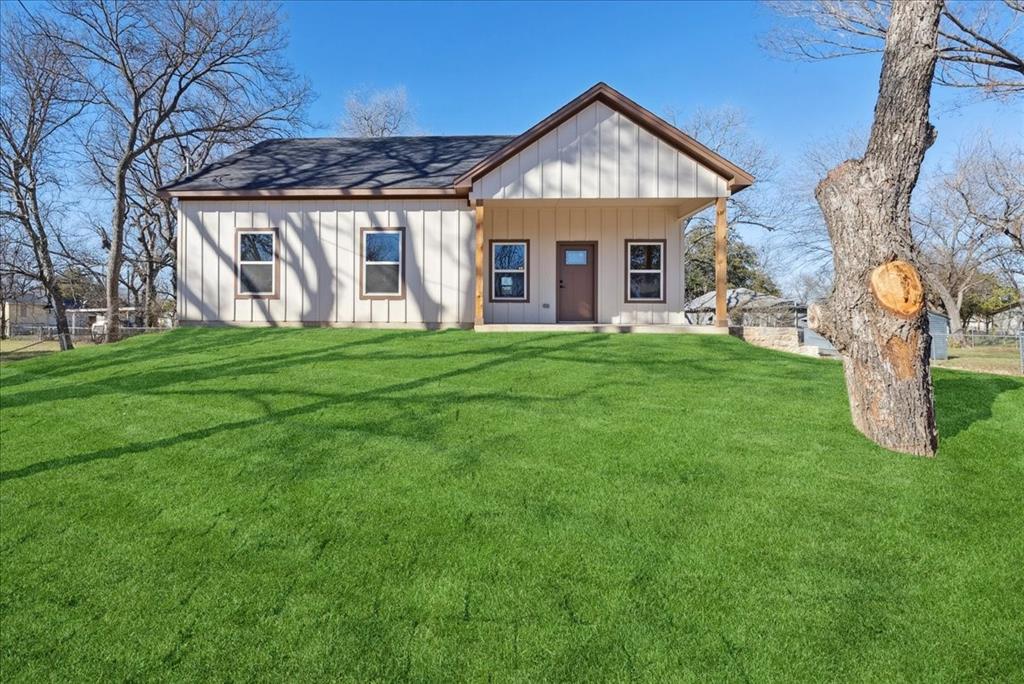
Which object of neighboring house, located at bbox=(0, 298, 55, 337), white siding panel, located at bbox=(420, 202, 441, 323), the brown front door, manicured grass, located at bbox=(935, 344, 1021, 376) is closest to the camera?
white siding panel, located at bbox=(420, 202, 441, 323)

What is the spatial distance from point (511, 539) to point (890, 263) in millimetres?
3769

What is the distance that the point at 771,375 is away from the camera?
6.72 meters

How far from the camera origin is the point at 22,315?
4184cm

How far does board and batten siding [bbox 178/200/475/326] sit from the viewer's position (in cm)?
1182

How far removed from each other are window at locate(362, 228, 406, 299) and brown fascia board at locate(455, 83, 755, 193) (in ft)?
7.55

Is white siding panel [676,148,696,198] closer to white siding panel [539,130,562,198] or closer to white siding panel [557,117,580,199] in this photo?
white siding panel [557,117,580,199]

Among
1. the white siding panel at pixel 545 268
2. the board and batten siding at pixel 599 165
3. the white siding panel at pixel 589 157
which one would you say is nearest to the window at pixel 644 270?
the white siding panel at pixel 545 268

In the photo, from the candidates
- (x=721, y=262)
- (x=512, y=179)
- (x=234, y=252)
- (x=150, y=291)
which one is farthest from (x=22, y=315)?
(x=721, y=262)

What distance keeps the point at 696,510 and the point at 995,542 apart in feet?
5.13

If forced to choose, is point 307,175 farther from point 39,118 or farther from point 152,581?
point 39,118

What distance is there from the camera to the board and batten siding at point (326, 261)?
1182 cm

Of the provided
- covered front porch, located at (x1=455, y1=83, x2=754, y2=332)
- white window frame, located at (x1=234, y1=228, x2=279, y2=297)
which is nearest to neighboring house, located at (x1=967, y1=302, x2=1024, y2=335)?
covered front porch, located at (x1=455, y1=83, x2=754, y2=332)

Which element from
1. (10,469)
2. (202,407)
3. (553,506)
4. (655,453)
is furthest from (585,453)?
(10,469)

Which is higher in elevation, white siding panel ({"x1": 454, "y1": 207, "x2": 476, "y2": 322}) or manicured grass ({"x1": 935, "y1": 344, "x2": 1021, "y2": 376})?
white siding panel ({"x1": 454, "y1": 207, "x2": 476, "y2": 322})
